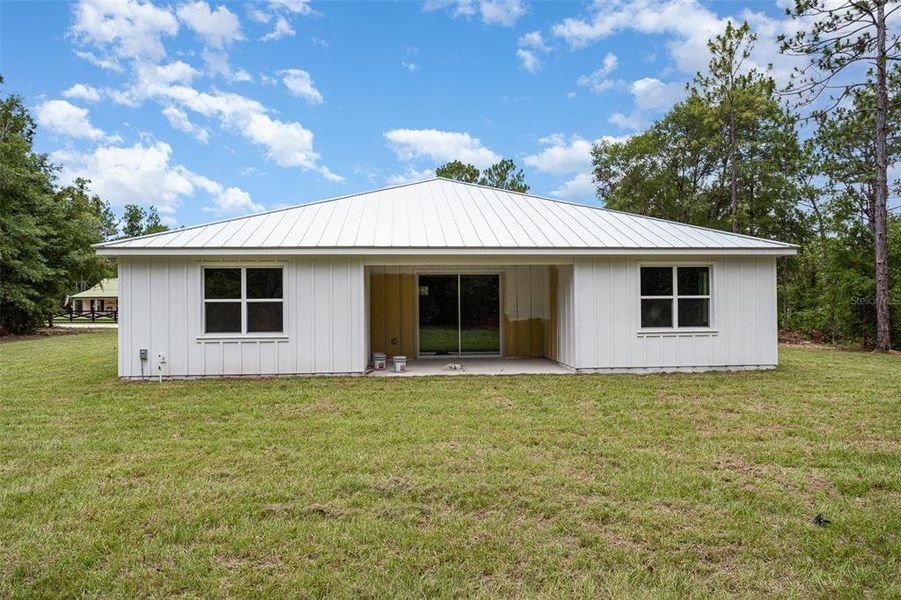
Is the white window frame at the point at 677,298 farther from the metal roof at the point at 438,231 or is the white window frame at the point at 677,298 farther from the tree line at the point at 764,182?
the tree line at the point at 764,182

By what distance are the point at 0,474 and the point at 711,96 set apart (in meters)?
22.1

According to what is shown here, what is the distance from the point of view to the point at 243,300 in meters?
9.46

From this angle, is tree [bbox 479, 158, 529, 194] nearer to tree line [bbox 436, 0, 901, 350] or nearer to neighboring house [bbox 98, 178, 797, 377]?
tree line [bbox 436, 0, 901, 350]

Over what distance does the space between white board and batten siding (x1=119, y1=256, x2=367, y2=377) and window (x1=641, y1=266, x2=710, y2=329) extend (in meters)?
5.39

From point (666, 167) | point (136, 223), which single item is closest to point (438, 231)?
point (666, 167)

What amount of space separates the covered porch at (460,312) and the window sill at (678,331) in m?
2.54

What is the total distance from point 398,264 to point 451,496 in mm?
6710

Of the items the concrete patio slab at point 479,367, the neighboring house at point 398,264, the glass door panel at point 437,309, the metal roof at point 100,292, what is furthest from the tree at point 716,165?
the metal roof at point 100,292

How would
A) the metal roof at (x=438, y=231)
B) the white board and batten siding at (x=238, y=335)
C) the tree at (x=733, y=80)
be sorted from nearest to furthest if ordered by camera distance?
the white board and batten siding at (x=238, y=335) < the metal roof at (x=438, y=231) < the tree at (x=733, y=80)

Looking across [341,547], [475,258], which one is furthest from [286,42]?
[341,547]

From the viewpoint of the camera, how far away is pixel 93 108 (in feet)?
76.9

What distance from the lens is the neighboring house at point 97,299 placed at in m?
40.8

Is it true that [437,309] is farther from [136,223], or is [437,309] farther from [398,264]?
[136,223]

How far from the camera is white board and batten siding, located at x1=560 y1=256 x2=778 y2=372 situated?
997 centimetres
